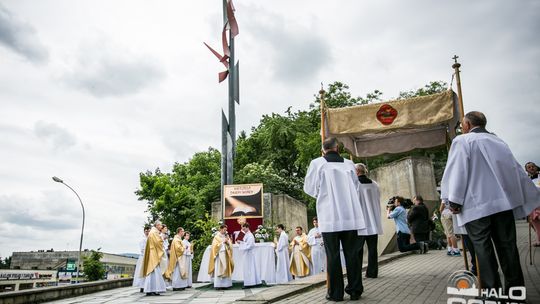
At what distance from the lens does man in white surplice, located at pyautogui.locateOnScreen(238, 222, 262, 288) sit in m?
11.8

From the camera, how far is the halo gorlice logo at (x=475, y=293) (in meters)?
3.21

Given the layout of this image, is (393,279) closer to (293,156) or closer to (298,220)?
(298,220)

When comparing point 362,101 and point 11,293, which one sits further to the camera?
point 362,101

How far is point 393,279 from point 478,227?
9.99 ft

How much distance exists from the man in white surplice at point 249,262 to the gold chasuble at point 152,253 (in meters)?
2.48

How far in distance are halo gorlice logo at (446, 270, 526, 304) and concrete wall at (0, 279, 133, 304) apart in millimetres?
9016

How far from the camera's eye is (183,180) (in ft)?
118

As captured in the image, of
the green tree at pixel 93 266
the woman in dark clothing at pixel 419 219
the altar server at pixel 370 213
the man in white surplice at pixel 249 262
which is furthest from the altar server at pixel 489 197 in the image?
the green tree at pixel 93 266

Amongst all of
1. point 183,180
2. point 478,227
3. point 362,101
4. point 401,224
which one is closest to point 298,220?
point 362,101

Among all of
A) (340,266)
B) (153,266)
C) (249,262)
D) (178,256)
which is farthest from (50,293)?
(340,266)

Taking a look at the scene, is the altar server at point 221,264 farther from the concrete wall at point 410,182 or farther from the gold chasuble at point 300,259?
the concrete wall at point 410,182

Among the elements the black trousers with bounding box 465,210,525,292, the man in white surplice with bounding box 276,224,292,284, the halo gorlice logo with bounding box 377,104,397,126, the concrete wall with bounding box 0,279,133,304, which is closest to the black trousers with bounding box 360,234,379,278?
the halo gorlice logo with bounding box 377,104,397,126

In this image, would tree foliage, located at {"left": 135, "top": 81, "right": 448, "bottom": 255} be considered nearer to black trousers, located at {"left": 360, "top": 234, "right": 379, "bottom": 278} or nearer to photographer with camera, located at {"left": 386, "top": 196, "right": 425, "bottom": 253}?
photographer with camera, located at {"left": 386, "top": 196, "right": 425, "bottom": 253}

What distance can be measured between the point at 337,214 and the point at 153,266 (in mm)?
7669
